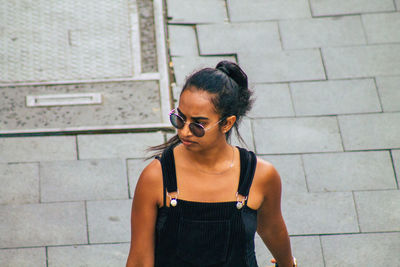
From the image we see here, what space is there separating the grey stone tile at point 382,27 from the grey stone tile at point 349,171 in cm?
155

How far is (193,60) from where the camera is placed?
5.33 metres

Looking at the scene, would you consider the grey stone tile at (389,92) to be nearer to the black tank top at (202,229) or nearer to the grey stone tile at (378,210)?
the grey stone tile at (378,210)

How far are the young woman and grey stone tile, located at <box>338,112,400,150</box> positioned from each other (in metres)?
2.57

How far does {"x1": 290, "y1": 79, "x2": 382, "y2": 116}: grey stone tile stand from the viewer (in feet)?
16.5

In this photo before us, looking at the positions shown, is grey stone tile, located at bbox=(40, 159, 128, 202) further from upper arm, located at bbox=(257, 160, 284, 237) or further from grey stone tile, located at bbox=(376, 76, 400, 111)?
grey stone tile, located at bbox=(376, 76, 400, 111)

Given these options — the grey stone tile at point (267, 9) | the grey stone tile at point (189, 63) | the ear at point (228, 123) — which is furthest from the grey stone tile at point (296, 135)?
the ear at point (228, 123)

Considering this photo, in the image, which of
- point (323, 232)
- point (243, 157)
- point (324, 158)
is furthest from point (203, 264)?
point (324, 158)

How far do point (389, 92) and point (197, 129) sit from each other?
3518mm

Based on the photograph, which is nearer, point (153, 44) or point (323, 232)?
point (323, 232)

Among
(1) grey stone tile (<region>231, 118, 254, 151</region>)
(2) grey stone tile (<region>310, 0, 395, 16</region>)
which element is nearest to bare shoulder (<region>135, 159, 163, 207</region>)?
(1) grey stone tile (<region>231, 118, 254, 151</region>)

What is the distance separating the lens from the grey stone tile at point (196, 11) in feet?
18.8

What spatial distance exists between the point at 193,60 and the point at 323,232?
221cm

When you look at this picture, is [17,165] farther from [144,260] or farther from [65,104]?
[144,260]

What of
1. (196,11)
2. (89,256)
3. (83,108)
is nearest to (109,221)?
(89,256)
